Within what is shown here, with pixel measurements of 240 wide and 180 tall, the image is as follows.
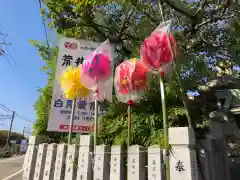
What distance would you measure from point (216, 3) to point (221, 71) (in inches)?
74.3

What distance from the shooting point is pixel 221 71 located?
5973mm

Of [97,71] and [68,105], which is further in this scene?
[68,105]

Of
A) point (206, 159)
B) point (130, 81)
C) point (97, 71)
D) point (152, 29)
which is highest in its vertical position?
point (152, 29)

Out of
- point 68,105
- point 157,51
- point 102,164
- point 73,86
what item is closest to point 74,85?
point 73,86

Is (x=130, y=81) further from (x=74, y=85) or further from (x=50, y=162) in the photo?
(x=50, y=162)

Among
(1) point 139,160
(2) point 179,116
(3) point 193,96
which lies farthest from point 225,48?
(1) point 139,160

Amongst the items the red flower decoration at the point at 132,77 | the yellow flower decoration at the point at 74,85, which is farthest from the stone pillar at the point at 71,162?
the red flower decoration at the point at 132,77

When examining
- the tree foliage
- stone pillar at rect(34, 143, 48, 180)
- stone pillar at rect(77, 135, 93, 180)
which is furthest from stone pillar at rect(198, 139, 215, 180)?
stone pillar at rect(34, 143, 48, 180)

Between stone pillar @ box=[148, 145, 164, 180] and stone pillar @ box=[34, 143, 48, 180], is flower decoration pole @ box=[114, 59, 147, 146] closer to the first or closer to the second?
stone pillar @ box=[148, 145, 164, 180]

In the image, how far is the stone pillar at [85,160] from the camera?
3.04 metres

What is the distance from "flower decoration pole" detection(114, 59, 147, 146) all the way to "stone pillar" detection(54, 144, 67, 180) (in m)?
1.20

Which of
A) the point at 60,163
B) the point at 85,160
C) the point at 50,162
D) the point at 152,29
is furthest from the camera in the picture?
the point at 152,29

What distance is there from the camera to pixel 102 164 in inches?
113

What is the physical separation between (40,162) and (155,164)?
2238 millimetres
